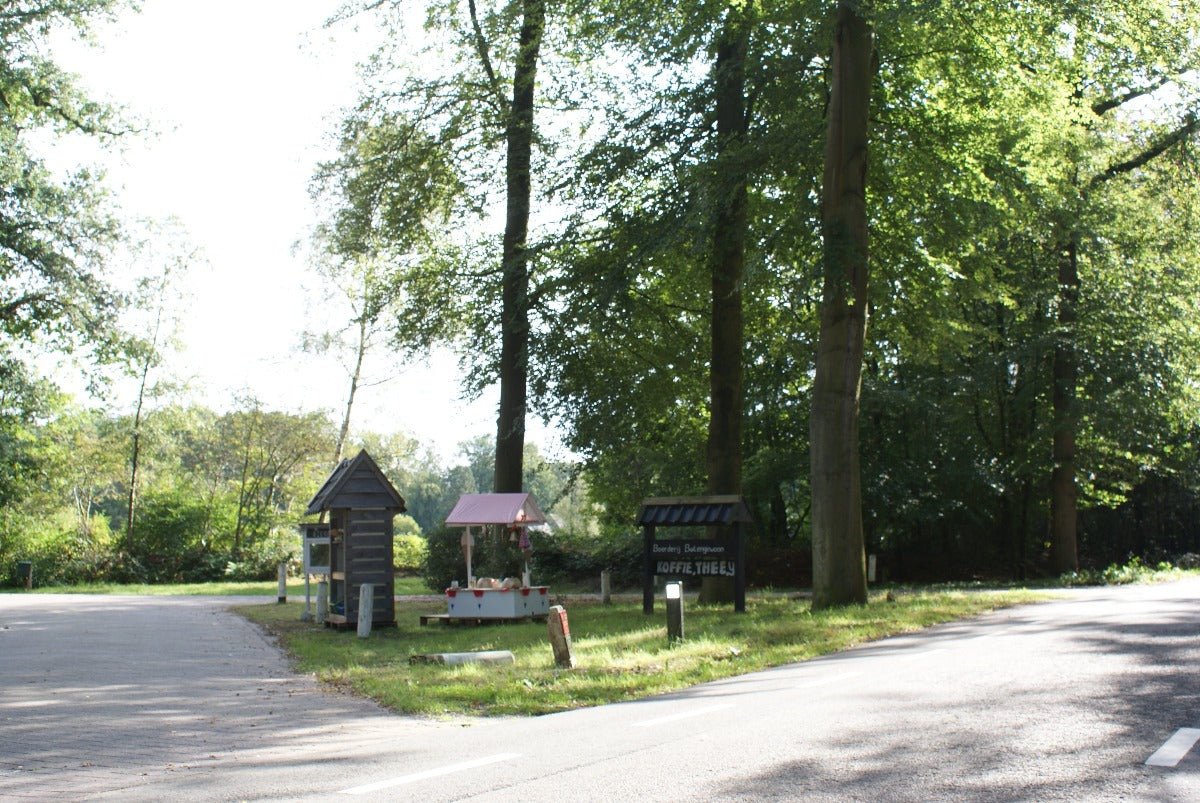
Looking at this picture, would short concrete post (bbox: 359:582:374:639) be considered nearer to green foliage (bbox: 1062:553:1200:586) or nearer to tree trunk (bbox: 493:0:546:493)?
tree trunk (bbox: 493:0:546:493)

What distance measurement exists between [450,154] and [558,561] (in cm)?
1516

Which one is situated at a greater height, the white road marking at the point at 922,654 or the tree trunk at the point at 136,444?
the tree trunk at the point at 136,444

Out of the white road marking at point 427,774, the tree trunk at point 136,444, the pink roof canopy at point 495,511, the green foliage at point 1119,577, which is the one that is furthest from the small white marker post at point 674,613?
the tree trunk at point 136,444

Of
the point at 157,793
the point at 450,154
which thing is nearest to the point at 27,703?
the point at 157,793

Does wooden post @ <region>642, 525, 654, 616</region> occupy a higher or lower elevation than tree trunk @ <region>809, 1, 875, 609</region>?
lower

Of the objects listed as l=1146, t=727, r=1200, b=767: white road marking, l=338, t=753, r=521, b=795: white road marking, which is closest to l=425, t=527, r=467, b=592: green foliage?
l=338, t=753, r=521, b=795: white road marking

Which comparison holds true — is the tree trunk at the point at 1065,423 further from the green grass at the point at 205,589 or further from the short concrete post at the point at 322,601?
the short concrete post at the point at 322,601

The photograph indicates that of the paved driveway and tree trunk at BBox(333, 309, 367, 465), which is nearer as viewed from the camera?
the paved driveway

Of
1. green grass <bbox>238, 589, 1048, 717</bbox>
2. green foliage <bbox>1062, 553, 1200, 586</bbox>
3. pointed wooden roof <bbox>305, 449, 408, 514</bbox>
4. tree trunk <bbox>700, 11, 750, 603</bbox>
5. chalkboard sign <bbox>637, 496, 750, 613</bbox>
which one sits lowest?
green grass <bbox>238, 589, 1048, 717</bbox>

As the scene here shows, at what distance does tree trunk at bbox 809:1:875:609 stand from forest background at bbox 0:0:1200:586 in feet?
1.38

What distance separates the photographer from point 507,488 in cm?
2666

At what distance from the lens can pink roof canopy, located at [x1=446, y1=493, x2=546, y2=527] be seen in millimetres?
21938

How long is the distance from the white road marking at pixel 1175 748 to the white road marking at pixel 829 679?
3.59 meters

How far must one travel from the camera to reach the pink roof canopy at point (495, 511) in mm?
21938
